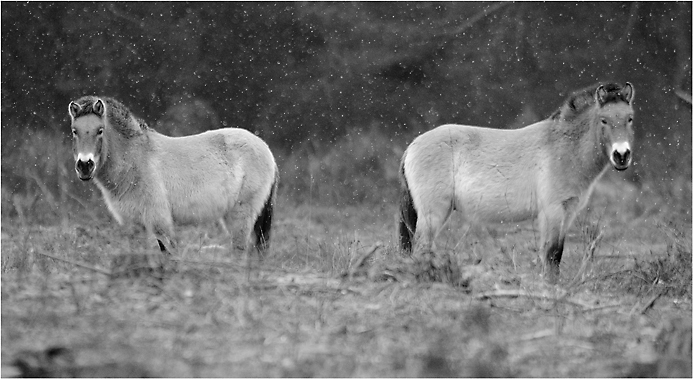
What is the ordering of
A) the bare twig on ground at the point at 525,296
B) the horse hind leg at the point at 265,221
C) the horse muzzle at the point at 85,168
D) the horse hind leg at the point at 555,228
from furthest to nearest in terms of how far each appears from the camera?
the horse hind leg at the point at 265,221 → the horse hind leg at the point at 555,228 → the horse muzzle at the point at 85,168 → the bare twig on ground at the point at 525,296

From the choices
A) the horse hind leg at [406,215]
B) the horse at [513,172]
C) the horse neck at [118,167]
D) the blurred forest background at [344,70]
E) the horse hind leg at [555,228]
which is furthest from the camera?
the blurred forest background at [344,70]

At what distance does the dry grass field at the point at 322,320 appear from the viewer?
379 cm

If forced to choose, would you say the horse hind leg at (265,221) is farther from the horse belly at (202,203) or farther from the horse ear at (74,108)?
the horse ear at (74,108)

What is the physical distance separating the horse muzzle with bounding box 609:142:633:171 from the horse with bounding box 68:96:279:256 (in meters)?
3.19

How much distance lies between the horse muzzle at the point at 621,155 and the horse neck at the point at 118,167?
4.15m

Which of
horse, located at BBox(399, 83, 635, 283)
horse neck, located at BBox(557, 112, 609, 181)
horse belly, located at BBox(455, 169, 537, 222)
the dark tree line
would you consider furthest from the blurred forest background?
horse neck, located at BBox(557, 112, 609, 181)

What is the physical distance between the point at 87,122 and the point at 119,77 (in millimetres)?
8410

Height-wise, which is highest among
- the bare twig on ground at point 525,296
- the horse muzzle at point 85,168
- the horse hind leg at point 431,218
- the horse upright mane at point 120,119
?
the horse upright mane at point 120,119

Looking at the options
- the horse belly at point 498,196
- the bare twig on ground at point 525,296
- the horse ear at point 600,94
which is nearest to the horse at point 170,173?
the horse belly at point 498,196

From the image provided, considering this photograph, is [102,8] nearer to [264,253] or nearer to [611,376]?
[264,253]

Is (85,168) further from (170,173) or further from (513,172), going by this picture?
(513,172)

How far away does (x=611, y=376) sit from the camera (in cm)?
393

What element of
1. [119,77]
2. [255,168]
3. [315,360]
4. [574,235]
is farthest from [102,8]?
[315,360]

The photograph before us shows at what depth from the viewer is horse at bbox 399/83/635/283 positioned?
25.3ft
